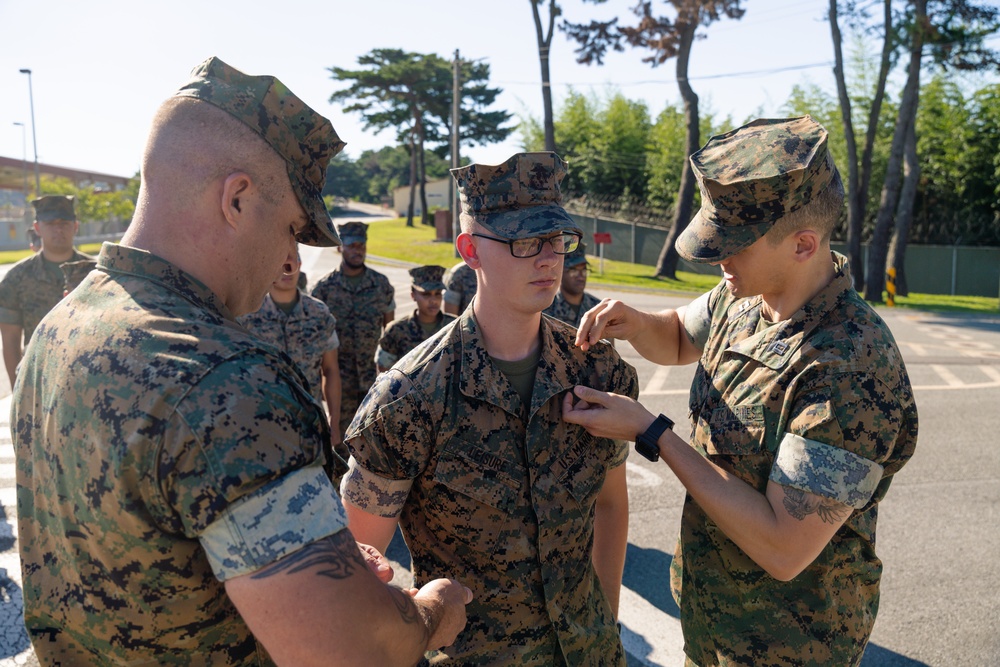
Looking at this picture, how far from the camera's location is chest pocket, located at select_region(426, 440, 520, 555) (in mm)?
2275

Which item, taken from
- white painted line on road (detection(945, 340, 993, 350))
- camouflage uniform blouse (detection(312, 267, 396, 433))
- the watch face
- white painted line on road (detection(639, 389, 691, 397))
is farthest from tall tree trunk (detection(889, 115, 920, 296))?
the watch face

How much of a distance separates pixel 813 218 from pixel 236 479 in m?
1.81

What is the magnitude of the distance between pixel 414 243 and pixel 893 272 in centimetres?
2436

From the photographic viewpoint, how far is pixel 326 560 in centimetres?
134

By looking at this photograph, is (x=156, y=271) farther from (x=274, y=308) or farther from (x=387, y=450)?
(x=274, y=308)

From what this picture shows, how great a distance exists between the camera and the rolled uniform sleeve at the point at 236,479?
1299mm

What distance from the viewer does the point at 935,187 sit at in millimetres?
28672

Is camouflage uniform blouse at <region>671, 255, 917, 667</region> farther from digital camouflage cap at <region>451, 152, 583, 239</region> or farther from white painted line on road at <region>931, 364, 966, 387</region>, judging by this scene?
white painted line on road at <region>931, 364, 966, 387</region>

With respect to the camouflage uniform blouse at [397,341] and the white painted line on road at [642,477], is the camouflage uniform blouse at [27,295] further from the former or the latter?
the white painted line on road at [642,477]

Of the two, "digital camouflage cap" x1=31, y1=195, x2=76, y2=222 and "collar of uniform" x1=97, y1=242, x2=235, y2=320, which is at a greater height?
"digital camouflage cap" x1=31, y1=195, x2=76, y2=222

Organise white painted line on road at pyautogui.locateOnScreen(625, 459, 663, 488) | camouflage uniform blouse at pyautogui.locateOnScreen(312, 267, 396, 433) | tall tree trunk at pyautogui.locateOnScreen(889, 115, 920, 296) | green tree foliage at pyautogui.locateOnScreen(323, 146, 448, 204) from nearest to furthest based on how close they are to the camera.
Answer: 1. white painted line on road at pyautogui.locateOnScreen(625, 459, 663, 488)
2. camouflage uniform blouse at pyautogui.locateOnScreen(312, 267, 396, 433)
3. tall tree trunk at pyautogui.locateOnScreen(889, 115, 920, 296)
4. green tree foliage at pyautogui.locateOnScreen(323, 146, 448, 204)

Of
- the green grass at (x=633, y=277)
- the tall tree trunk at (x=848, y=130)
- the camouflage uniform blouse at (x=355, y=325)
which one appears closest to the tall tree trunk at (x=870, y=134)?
the tall tree trunk at (x=848, y=130)

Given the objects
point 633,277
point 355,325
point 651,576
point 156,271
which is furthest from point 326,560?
point 633,277

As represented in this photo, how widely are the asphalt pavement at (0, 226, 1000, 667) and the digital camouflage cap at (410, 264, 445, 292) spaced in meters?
2.06
